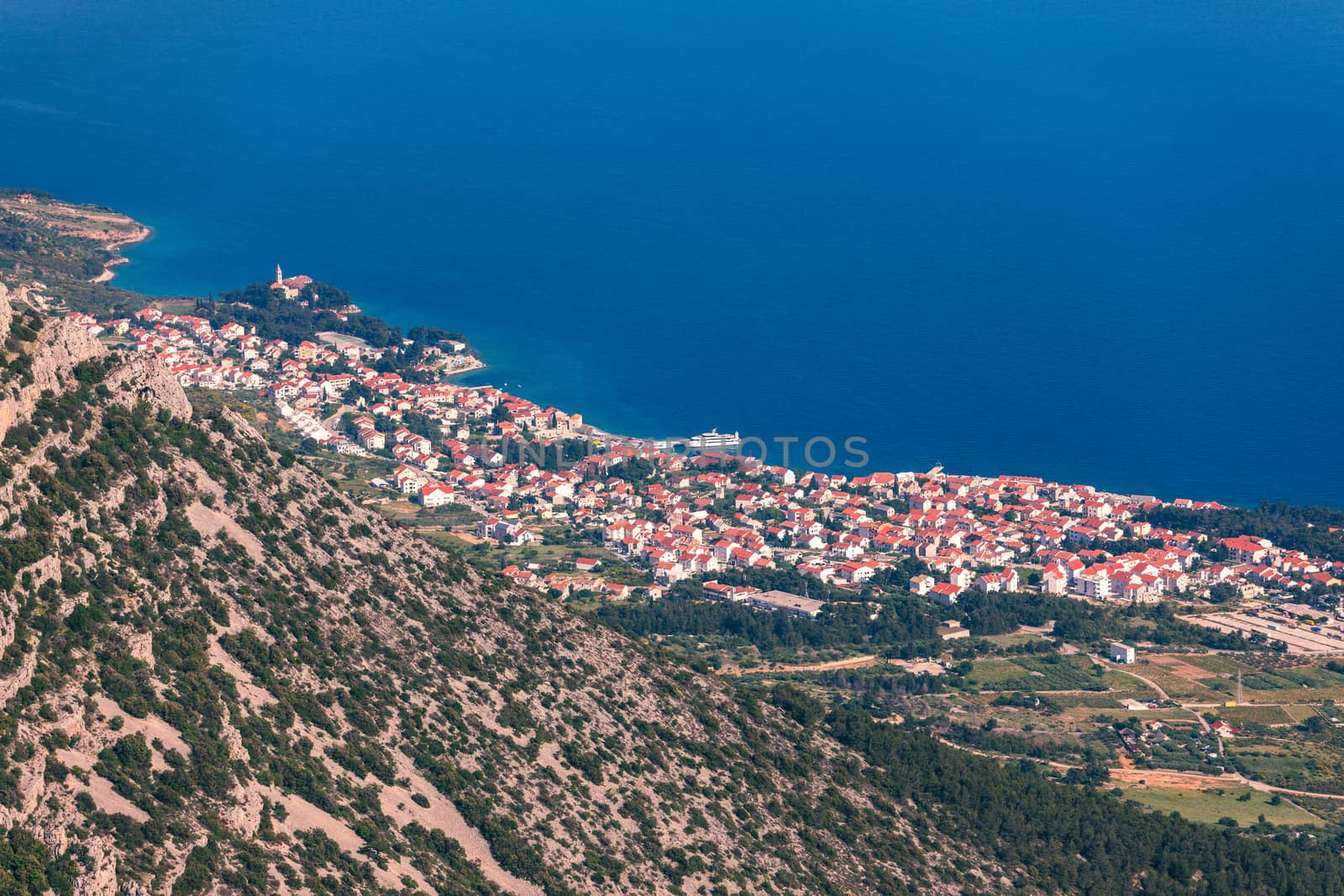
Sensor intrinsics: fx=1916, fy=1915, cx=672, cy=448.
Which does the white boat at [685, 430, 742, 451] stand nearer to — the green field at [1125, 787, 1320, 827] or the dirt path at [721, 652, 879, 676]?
the dirt path at [721, 652, 879, 676]

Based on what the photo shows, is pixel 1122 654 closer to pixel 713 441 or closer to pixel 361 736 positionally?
pixel 713 441

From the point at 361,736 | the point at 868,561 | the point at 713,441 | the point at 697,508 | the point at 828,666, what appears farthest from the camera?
the point at 713,441

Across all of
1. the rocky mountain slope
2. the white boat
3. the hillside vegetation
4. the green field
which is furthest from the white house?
the white boat

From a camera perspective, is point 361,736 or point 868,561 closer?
point 361,736

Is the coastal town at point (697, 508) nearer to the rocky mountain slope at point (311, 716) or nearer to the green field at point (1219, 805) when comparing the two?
the green field at point (1219, 805)

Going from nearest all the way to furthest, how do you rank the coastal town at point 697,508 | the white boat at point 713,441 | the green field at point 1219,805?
the green field at point 1219,805, the coastal town at point 697,508, the white boat at point 713,441

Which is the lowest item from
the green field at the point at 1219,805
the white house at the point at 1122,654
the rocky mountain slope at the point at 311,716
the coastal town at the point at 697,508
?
the rocky mountain slope at the point at 311,716

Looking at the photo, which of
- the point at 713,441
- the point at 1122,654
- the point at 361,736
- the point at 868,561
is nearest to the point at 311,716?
the point at 361,736

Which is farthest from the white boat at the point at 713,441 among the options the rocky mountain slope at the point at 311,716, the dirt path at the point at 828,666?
the rocky mountain slope at the point at 311,716
